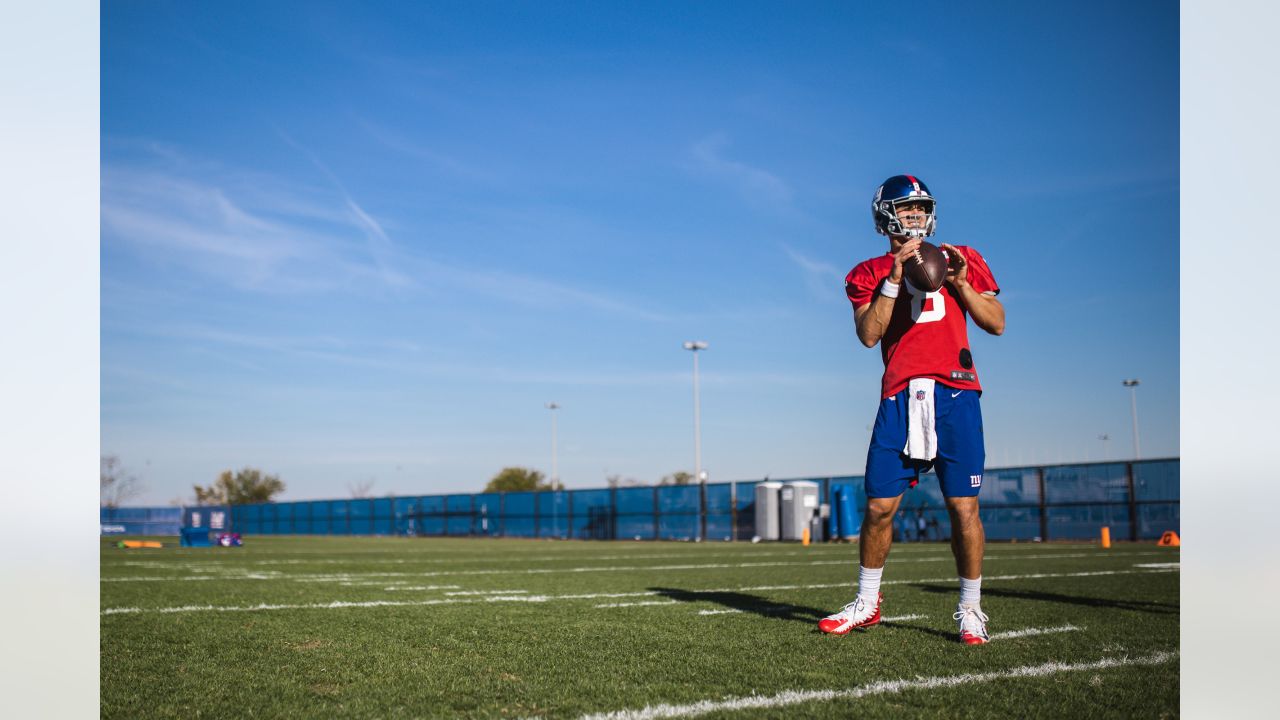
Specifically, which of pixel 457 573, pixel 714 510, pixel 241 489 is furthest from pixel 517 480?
pixel 457 573

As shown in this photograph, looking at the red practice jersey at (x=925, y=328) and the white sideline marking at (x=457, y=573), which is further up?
the red practice jersey at (x=925, y=328)

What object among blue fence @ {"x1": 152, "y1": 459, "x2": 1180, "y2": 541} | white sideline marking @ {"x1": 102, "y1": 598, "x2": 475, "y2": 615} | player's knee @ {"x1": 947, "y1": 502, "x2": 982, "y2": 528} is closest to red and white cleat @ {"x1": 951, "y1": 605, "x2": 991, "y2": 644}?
player's knee @ {"x1": 947, "y1": 502, "x2": 982, "y2": 528}

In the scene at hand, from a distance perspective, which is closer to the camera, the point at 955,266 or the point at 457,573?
the point at 955,266

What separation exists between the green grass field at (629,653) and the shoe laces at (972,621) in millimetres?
107

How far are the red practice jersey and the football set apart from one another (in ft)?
0.54

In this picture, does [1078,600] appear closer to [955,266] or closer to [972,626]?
[972,626]

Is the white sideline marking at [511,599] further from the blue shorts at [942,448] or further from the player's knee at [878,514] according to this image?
the blue shorts at [942,448]

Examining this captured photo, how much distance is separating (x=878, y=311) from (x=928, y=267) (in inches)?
13.8

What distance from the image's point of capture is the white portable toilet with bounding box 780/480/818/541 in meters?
25.5

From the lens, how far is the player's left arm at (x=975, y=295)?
4473mm

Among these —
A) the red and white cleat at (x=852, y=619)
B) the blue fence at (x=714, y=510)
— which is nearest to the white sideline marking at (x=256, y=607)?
the red and white cleat at (x=852, y=619)

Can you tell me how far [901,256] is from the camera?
4.34 meters
